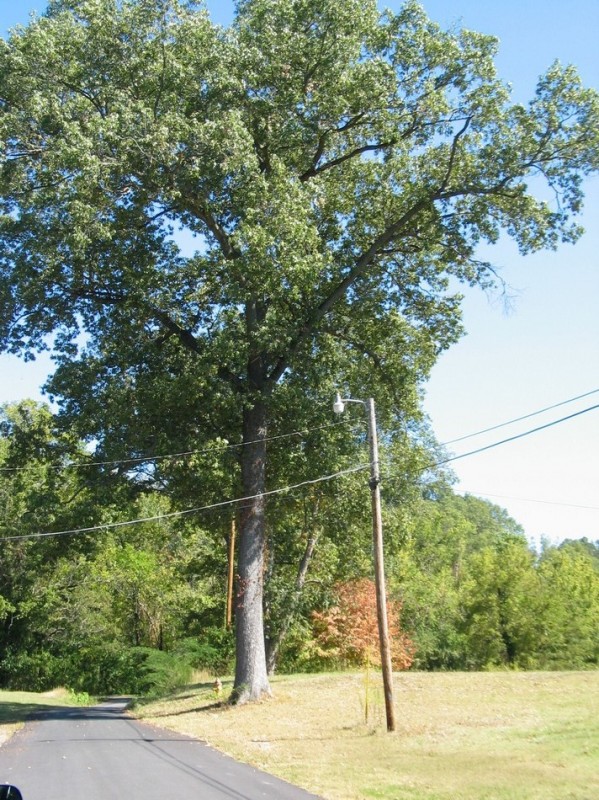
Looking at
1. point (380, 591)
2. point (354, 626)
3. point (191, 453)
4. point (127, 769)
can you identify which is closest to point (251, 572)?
point (191, 453)

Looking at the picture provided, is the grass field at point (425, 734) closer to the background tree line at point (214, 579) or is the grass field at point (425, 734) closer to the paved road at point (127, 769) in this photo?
the paved road at point (127, 769)

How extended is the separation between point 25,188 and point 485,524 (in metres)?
127

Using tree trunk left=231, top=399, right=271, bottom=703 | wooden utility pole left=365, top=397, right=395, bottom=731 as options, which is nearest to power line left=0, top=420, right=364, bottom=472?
tree trunk left=231, top=399, right=271, bottom=703

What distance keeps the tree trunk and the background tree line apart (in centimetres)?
96

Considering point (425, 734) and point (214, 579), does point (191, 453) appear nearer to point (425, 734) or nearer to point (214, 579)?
point (425, 734)

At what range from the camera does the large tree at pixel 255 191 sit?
2167 cm

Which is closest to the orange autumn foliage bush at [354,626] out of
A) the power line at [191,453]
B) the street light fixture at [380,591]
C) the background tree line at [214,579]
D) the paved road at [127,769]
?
the background tree line at [214,579]

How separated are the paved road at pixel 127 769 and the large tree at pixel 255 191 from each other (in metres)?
6.24

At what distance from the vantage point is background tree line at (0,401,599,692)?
2533 centimetres

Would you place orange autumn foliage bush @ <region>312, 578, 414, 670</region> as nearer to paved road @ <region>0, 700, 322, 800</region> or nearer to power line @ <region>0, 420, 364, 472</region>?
power line @ <region>0, 420, 364, 472</region>

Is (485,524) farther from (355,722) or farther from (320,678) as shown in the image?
(355,722)

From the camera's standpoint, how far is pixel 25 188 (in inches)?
891

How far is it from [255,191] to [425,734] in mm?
14146

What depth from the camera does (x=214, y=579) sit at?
166 feet
